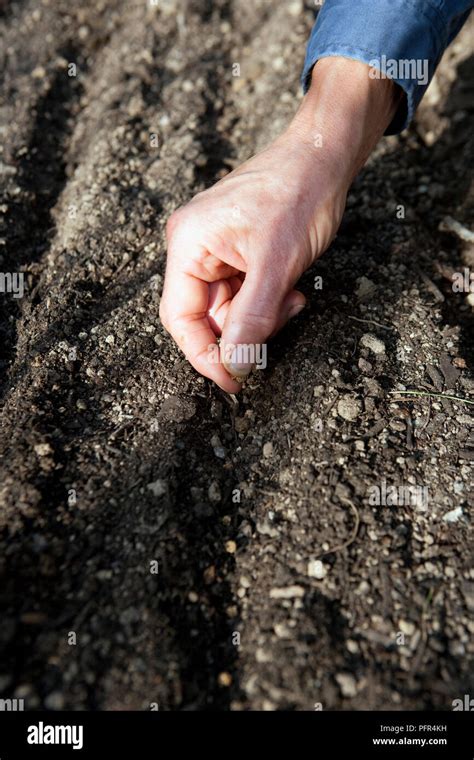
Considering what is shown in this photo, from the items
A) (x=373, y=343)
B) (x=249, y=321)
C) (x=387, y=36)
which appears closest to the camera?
(x=249, y=321)

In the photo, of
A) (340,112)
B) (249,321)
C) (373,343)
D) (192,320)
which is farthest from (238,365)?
(340,112)

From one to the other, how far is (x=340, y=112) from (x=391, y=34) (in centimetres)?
29

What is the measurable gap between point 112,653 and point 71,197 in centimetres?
201

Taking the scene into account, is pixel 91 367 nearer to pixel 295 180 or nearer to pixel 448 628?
pixel 295 180

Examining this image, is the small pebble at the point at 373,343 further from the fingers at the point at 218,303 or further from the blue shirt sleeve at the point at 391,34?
the blue shirt sleeve at the point at 391,34

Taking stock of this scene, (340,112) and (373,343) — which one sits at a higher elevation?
(340,112)

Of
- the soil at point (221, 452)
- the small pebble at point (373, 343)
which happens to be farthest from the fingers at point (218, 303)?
the small pebble at point (373, 343)

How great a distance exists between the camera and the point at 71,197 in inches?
107

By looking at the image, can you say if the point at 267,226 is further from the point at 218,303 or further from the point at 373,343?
the point at 373,343

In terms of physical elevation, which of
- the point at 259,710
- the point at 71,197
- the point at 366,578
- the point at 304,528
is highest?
the point at 71,197

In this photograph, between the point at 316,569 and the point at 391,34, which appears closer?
the point at 316,569

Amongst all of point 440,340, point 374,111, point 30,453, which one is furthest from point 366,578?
point 374,111

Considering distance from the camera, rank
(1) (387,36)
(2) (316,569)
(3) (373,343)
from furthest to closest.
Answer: (3) (373,343) < (1) (387,36) < (2) (316,569)

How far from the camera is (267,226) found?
1.82 metres
